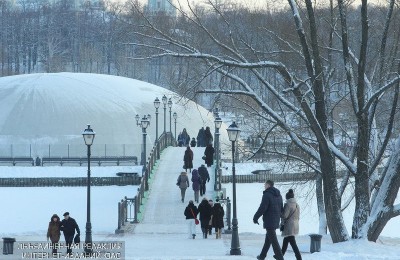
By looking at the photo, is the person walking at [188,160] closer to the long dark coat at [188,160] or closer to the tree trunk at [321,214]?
the long dark coat at [188,160]

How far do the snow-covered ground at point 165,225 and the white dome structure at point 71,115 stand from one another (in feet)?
24.0

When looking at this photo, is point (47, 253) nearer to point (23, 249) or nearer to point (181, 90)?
point (23, 249)

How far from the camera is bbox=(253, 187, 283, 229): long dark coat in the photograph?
A: 1717cm

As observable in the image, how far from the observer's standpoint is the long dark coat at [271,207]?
17172 mm

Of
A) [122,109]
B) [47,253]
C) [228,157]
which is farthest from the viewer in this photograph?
[122,109]

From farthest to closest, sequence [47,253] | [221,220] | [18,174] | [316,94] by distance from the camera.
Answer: [18,174] < [221,220] < [316,94] < [47,253]

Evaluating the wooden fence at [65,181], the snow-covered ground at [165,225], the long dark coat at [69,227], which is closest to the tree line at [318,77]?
the snow-covered ground at [165,225]

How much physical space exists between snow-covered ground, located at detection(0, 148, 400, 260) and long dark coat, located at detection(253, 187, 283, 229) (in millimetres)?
1080

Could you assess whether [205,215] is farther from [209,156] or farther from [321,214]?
[209,156]

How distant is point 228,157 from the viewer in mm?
50781

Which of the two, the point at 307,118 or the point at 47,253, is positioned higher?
the point at 307,118

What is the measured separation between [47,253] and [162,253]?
226 centimetres

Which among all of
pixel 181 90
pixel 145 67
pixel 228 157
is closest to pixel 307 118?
pixel 181 90

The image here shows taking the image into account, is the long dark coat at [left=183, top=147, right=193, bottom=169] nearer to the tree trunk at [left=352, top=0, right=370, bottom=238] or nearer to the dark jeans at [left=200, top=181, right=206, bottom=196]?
the dark jeans at [left=200, top=181, right=206, bottom=196]
